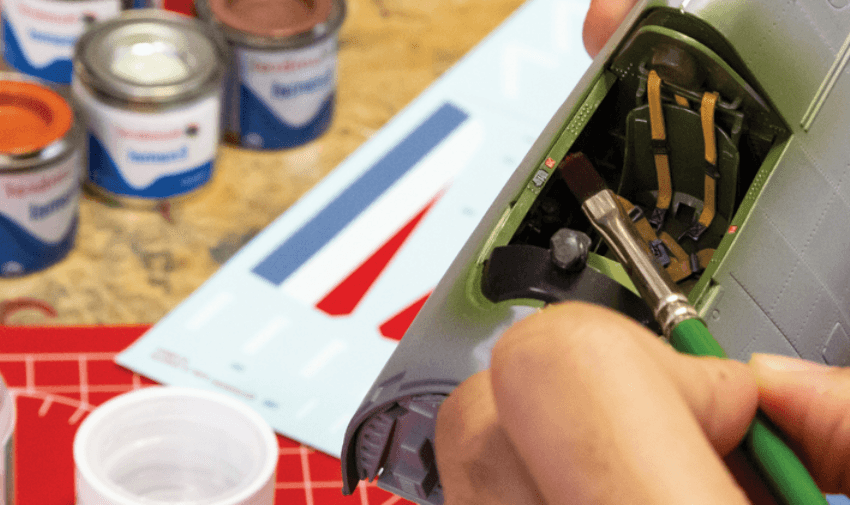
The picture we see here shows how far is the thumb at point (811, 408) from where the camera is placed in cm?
50

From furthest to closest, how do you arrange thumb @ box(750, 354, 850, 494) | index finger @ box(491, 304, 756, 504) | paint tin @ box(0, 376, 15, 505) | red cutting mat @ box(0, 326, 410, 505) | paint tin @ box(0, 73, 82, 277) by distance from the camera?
paint tin @ box(0, 73, 82, 277) → red cutting mat @ box(0, 326, 410, 505) → paint tin @ box(0, 376, 15, 505) → thumb @ box(750, 354, 850, 494) → index finger @ box(491, 304, 756, 504)

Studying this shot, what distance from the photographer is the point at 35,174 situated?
1.04 metres

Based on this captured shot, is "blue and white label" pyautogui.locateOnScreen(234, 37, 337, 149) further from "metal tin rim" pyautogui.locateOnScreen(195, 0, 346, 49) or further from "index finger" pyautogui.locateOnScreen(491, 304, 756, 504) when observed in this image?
"index finger" pyautogui.locateOnScreen(491, 304, 756, 504)

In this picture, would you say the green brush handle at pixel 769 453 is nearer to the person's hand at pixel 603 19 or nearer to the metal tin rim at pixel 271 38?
the person's hand at pixel 603 19

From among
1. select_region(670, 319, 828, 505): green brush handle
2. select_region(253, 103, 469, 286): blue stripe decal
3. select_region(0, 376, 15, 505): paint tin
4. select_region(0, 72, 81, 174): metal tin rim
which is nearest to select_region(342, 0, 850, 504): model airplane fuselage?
select_region(670, 319, 828, 505): green brush handle

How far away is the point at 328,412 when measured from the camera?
104 centimetres

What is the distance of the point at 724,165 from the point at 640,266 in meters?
0.35

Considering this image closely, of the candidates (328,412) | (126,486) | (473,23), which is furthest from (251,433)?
(473,23)

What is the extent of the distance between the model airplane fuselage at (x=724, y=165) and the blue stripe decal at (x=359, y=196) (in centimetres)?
44

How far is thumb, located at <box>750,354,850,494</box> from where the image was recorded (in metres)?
0.50

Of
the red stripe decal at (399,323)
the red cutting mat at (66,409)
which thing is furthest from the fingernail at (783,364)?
the red stripe decal at (399,323)

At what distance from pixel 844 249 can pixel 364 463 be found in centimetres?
49

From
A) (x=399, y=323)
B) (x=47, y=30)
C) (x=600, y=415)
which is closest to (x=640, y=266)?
(x=600, y=415)

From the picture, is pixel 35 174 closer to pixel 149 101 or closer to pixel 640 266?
pixel 149 101
